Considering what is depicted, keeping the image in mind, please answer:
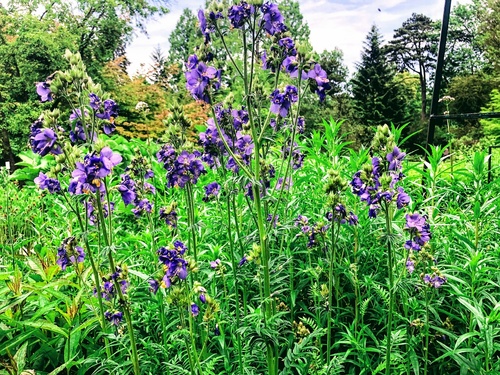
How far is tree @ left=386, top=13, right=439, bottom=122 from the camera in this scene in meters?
39.7

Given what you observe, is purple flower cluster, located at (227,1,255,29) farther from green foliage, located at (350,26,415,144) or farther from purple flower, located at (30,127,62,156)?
green foliage, located at (350,26,415,144)

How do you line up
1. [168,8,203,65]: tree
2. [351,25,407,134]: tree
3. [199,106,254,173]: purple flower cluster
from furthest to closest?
1. [168,8,203,65]: tree
2. [351,25,407,134]: tree
3. [199,106,254,173]: purple flower cluster

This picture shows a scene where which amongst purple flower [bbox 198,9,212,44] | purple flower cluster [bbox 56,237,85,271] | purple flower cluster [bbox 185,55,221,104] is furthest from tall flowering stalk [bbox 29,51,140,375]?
purple flower [bbox 198,9,212,44]

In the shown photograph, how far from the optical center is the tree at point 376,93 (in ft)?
99.7

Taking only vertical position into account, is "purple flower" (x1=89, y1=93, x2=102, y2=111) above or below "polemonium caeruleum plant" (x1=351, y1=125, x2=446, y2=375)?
above

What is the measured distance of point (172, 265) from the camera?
1.68m

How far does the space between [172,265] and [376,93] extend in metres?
31.6

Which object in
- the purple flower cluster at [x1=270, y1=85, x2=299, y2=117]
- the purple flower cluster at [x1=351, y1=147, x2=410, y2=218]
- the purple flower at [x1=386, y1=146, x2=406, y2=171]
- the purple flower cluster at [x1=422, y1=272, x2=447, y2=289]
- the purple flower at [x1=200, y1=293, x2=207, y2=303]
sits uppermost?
the purple flower cluster at [x1=270, y1=85, x2=299, y2=117]

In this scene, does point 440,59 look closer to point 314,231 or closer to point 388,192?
point 314,231

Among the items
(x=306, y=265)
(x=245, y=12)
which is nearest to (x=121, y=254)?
(x=306, y=265)

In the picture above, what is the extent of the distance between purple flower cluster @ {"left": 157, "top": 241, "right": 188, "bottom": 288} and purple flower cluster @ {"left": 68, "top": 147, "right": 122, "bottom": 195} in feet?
1.19

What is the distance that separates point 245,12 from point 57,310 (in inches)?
83.5

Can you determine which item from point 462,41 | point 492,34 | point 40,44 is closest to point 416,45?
point 462,41

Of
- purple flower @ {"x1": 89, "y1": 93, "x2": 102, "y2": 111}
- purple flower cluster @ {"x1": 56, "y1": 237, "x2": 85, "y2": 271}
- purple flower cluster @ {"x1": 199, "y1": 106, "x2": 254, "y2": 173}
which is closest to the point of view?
purple flower @ {"x1": 89, "y1": 93, "x2": 102, "y2": 111}
